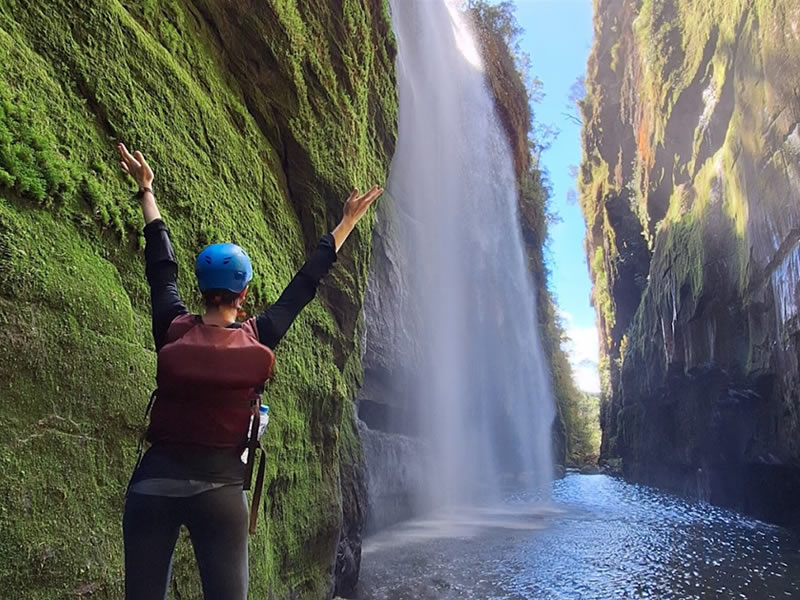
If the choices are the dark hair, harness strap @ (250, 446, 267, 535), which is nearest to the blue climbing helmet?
the dark hair

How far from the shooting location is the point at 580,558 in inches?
331

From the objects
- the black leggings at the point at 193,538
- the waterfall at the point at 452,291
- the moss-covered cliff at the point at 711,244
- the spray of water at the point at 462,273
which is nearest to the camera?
the black leggings at the point at 193,538

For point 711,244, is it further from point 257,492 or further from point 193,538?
point 193,538

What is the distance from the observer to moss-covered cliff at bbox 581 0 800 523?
39.5ft

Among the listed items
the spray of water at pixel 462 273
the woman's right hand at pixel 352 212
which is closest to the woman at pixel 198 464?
the woman's right hand at pixel 352 212

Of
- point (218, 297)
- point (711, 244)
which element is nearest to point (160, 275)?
point (218, 297)

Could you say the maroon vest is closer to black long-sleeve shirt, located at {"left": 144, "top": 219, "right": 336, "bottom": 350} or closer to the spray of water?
black long-sleeve shirt, located at {"left": 144, "top": 219, "right": 336, "bottom": 350}

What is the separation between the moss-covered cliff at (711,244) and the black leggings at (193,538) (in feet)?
38.8

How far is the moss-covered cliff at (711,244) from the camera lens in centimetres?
1203

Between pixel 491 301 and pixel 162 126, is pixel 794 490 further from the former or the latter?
pixel 162 126

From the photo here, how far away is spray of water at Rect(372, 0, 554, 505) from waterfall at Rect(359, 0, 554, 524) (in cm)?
6

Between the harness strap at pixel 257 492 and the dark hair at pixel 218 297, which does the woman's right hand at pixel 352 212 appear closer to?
the dark hair at pixel 218 297

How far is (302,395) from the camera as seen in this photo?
→ 5.02m

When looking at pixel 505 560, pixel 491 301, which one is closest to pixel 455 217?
pixel 491 301
